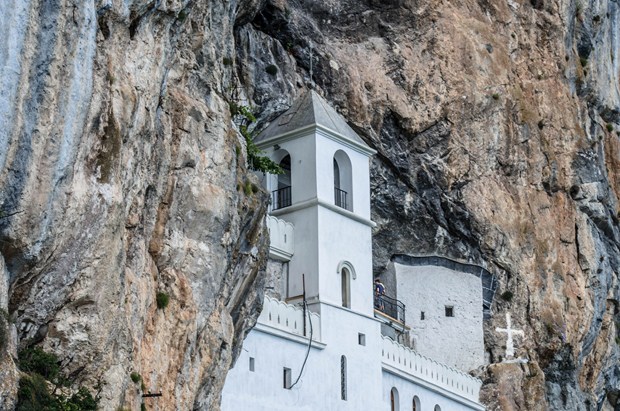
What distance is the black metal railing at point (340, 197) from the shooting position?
4598 cm

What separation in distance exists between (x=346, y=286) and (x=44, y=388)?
18617 millimetres

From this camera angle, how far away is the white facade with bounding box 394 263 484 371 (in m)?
50.6

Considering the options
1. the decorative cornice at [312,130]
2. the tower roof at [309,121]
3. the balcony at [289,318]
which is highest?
the tower roof at [309,121]

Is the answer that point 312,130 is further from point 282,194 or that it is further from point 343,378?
point 343,378

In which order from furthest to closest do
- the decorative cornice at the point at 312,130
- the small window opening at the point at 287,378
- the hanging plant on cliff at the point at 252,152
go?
1. the decorative cornice at the point at 312,130
2. the hanging plant on cliff at the point at 252,152
3. the small window opening at the point at 287,378

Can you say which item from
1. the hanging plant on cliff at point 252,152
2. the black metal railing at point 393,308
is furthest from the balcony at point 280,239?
the black metal railing at point 393,308

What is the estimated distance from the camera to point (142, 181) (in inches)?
1266

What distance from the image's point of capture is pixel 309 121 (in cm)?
4572

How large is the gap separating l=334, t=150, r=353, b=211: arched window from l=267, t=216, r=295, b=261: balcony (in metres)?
2.53

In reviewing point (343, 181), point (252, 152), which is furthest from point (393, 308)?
point (252, 152)

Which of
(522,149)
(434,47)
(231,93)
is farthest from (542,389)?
(231,93)

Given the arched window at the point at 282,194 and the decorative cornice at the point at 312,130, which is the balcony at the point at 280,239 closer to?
the arched window at the point at 282,194

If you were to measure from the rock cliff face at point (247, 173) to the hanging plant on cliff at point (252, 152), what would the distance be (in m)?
1.13

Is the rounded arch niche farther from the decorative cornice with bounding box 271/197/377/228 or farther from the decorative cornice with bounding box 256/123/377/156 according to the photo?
the decorative cornice with bounding box 256/123/377/156
